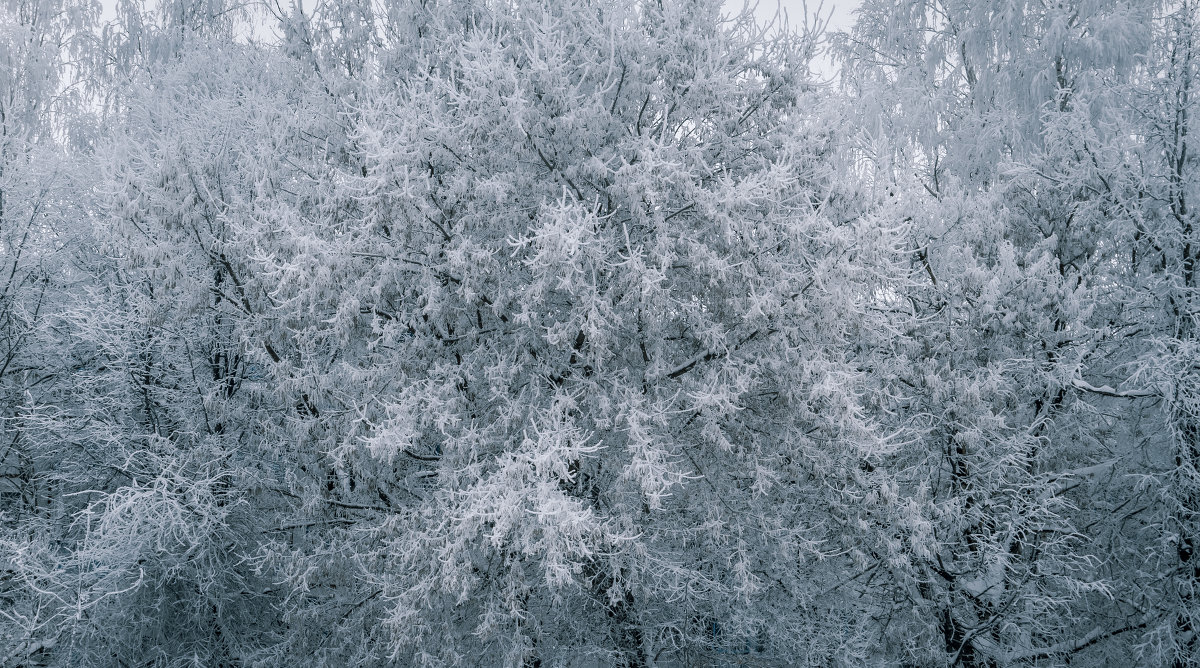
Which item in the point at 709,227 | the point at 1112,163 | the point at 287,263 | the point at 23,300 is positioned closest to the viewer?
the point at 287,263

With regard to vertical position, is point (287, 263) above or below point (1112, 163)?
above

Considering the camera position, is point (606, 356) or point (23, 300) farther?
point (23, 300)

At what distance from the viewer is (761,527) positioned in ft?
26.2

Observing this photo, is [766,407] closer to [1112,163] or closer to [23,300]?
[1112,163]

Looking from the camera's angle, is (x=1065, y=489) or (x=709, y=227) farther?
(x=1065, y=489)

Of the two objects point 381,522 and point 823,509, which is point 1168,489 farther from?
point 381,522

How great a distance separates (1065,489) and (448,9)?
9.11m

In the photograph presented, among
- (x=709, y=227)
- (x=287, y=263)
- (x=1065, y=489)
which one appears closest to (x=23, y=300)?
(x=287, y=263)

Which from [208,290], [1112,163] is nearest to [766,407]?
[1112,163]

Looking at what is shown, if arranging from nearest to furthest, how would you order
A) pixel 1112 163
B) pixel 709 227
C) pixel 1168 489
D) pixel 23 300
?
pixel 709 227, pixel 1168 489, pixel 1112 163, pixel 23 300

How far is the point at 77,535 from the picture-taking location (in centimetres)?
962

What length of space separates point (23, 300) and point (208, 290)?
4173 millimetres

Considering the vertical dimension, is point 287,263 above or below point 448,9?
below

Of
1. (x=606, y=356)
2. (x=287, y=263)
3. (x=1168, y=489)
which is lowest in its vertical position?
(x=1168, y=489)
